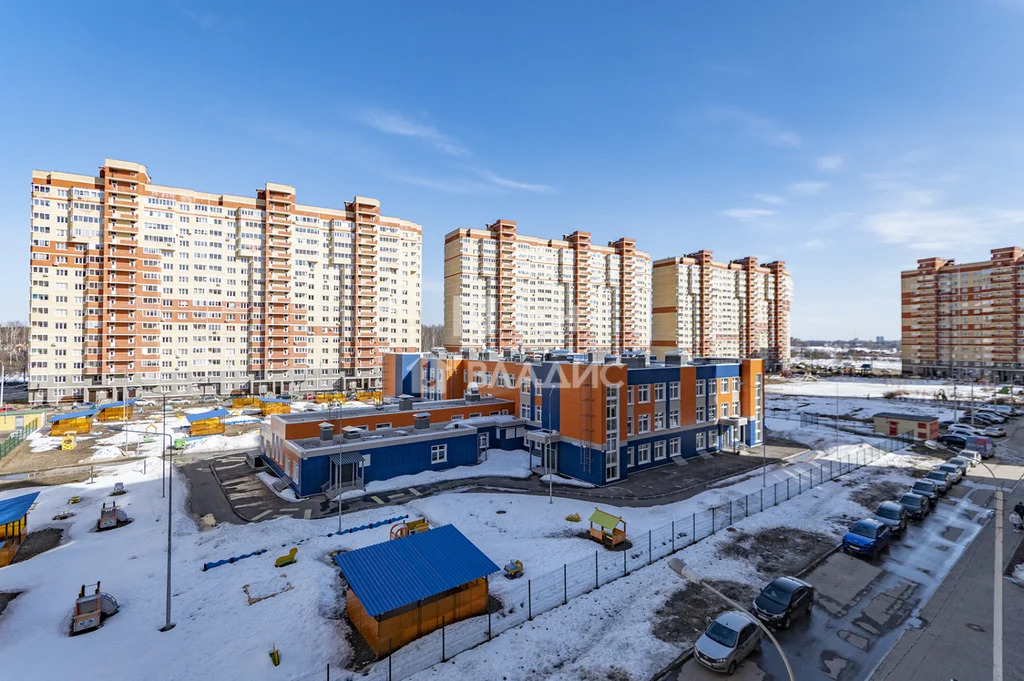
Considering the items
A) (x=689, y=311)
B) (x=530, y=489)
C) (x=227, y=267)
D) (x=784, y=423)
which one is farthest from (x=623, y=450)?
(x=689, y=311)

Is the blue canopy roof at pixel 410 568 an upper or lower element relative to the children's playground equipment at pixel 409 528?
upper

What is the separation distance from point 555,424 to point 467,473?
327 inches

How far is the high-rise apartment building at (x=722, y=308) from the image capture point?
139250mm

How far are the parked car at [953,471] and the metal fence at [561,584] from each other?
1169 centimetres

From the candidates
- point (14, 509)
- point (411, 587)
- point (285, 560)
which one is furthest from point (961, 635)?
point (14, 509)

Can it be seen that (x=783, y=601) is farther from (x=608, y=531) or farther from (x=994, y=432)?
(x=994, y=432)

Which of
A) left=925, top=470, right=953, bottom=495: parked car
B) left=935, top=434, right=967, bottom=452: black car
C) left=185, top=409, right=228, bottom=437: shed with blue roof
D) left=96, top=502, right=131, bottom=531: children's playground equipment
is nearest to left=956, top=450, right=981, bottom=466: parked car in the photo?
left=935, top=434, right=967, bottom=452: black car

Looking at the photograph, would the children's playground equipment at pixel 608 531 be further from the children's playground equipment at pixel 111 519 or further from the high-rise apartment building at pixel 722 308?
the high-rise apartment building at pixel 722 308

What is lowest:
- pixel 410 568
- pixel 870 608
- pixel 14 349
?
pixel 870 608

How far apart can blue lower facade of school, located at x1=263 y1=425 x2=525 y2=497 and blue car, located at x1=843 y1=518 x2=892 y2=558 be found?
25818mm

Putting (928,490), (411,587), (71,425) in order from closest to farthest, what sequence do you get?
(411,587)
(928,490)
(71,425)

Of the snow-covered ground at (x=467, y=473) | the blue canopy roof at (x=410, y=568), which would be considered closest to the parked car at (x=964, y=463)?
the snow-covered ground at (x=467, y=473)

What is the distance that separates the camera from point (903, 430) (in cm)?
5103

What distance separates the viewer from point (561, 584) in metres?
19.8
